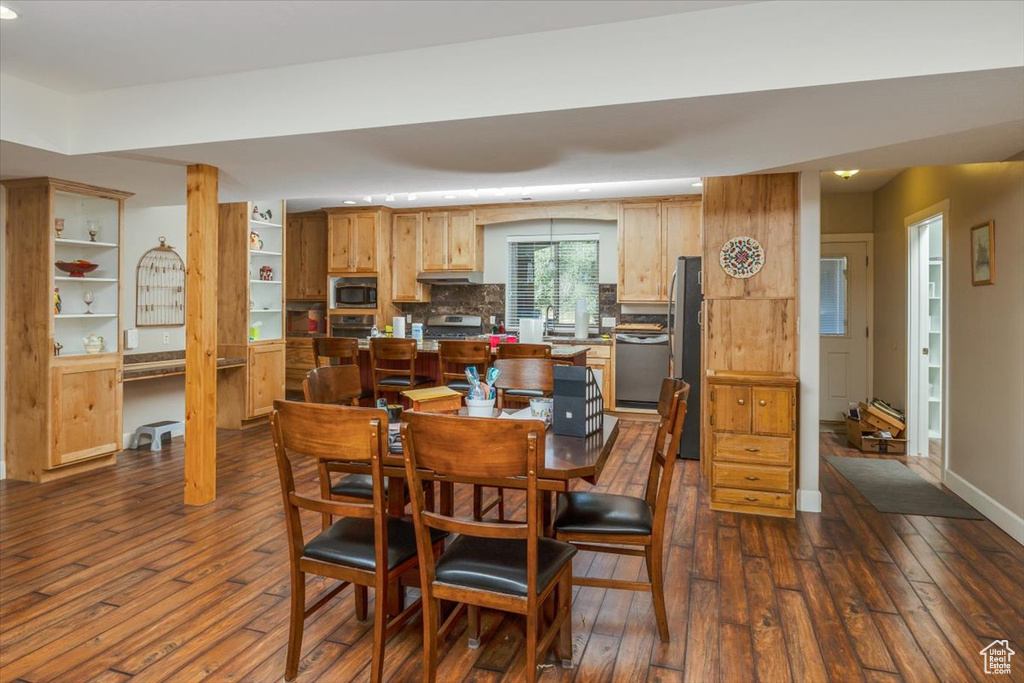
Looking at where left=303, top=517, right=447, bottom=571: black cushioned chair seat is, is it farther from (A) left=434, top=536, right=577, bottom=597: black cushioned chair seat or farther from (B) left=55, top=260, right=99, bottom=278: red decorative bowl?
(B) left=55, top=260, right=99, bottom=278: red decorative bowl

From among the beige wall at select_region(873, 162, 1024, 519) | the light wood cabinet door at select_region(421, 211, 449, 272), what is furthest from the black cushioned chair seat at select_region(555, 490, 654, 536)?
the light wood cabinet door at select_region(421, 211, 449, 272)

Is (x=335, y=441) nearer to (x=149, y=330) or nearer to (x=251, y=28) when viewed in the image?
(x=251, y=28)

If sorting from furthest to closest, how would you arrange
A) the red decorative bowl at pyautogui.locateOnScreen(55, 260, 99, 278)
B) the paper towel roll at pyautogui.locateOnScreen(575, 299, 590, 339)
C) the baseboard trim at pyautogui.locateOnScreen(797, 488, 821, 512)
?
the paper towel roll at pyautogui.locateOnScreen(575, 299, 590, 339) < the red decorative bowl at pyautogui.locateOnScreen(55, 260, 99, 278) < the baseboard trim at pyautogui.locateOnScreen(797, 488, 821, 512)

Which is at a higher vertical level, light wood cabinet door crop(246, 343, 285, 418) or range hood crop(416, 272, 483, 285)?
range hood crop(416, 272, 483, 285)

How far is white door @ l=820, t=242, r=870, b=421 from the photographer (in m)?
6.54

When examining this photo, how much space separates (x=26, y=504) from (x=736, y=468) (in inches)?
181

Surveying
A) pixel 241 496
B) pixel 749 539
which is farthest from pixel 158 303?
pixel 749 539

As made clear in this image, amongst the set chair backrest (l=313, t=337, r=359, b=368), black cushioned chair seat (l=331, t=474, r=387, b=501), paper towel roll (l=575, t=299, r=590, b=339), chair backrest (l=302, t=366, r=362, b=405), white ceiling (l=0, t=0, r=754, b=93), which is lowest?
black cushioned chair seat (l=331, t=474, r=387, b=501)

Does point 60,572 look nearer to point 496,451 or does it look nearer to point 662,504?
point 496,451

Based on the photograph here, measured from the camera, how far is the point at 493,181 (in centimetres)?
439

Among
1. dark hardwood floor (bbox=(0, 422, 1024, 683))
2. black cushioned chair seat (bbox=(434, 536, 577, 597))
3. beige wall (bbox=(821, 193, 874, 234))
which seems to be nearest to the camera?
black cushioned chair seat (bbox=(434, 536, 577, 597))

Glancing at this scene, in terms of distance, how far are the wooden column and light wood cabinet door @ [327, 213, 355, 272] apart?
3852mm

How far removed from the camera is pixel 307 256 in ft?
27.0

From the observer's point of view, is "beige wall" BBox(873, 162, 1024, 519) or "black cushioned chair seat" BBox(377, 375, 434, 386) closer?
"beige wall" BBox(873, 162, 1024, 519)
